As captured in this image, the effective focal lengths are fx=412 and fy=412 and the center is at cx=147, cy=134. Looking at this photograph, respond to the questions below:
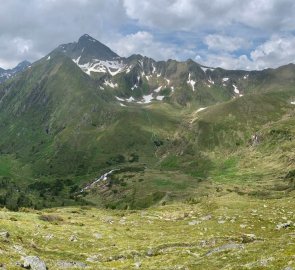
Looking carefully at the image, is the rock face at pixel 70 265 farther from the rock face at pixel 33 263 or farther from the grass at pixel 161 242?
the rock face at pixel 33 263

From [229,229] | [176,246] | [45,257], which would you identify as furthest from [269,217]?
[45,257]

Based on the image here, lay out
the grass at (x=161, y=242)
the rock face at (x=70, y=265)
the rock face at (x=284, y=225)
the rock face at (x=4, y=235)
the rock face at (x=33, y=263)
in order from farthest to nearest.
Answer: the rock face at (x=284, y=225), the rock face at (x=4, y=235), the rock face at (x=70, y=265), the grass at (x=161, y=242), the rock face at (x=33, y=263)

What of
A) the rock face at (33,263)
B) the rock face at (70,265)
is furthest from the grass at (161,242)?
Answer: the rock face at (33,263)

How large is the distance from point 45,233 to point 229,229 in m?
46.3

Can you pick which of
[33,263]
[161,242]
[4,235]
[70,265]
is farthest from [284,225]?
[33,263]

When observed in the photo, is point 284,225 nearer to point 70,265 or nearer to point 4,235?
point 70,265

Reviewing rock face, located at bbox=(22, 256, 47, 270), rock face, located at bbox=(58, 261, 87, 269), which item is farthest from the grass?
rock face, located at bbox=(22, 256, 47, 270)

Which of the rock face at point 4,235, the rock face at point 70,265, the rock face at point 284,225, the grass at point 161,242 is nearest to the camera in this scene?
the grass at point 161,242

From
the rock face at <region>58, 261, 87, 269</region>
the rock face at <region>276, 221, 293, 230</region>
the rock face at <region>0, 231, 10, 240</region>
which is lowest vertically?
the rock face at <region>58, 261, 87, 269</region>

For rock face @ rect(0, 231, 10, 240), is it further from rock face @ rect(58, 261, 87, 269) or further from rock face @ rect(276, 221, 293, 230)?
rock face @ rect(276, 221, 293, 230)

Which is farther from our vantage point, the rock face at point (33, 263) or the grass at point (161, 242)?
the grass at point (161, 242)

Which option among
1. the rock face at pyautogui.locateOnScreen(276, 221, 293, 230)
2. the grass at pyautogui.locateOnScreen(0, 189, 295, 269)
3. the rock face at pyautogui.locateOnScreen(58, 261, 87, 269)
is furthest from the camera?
the rock face at pyautogui.locateOnScreen(276, 221, 293, 230)

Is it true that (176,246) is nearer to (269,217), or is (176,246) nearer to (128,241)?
(128,241)


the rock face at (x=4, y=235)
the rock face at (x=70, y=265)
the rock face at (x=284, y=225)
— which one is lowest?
the rock face at (x=70, y=265)
